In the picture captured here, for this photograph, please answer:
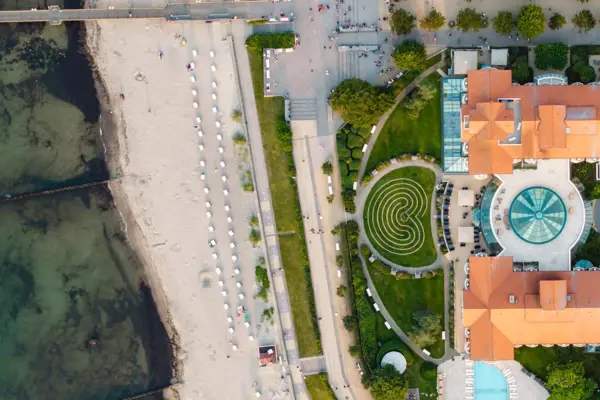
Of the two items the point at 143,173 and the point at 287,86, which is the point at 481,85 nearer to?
the point at 287,86

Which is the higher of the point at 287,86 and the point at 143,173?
the point at 287,86

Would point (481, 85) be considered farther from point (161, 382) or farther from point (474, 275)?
point (161, 382)

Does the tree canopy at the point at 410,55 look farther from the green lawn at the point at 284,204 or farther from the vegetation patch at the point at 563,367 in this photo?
the vegetation patch at the point at 563,367

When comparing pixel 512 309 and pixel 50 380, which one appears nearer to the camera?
pixel 512 309

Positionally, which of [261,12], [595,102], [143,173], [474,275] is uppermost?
[261,12]

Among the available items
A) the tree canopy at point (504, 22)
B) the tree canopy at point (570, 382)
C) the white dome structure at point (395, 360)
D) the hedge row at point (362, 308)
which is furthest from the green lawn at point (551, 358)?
the tree canopy at point (504, 22)

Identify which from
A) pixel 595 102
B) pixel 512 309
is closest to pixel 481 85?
pixel 595 102

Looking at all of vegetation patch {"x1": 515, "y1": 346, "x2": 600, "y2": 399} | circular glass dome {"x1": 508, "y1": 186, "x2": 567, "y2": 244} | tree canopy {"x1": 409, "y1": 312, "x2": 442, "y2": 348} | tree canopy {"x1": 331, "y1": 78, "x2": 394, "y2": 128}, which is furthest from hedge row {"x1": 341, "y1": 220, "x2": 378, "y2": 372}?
circular glass dome {"x1": 508, "y1": 186, "x2": 567, "y2": 244}
